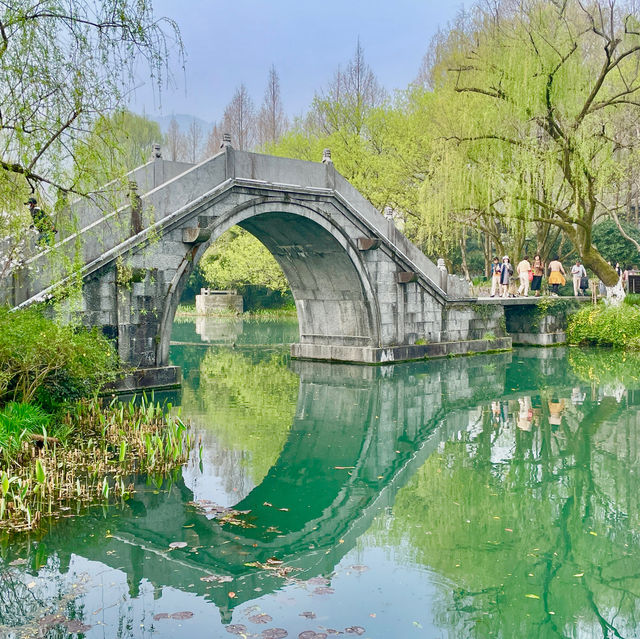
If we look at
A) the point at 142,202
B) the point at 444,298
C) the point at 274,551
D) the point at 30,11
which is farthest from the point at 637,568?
the point at 444,298

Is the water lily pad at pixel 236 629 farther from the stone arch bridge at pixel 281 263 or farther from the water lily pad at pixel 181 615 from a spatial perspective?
the stone arch bridge at pixel 281 263

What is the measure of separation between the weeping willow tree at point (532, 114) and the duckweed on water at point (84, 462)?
12136mm

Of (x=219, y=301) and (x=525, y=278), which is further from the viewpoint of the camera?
(x=219, y=301)

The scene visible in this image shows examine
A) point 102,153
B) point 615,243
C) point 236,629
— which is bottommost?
point 236,629

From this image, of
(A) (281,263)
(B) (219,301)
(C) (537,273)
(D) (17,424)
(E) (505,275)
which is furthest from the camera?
(B) (219,301)

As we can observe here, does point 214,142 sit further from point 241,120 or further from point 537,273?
point 537,273

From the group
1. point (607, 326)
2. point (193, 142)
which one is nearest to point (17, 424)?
point (607, 326)

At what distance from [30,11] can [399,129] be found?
67.0ft

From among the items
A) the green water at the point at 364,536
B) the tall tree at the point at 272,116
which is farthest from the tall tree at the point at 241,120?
the green water at the point at 364,536

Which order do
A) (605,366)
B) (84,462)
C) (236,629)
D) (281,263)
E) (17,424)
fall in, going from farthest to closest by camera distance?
(281,263)
(605,366)
(84,462)
(17,424)
(236,629)

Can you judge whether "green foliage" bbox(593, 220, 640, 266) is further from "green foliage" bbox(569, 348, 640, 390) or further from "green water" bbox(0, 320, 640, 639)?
"green water" bbox(0, 320, 640, 639)

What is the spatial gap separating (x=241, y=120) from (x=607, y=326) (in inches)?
988

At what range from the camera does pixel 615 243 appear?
2900cm

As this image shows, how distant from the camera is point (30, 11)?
7668mm
